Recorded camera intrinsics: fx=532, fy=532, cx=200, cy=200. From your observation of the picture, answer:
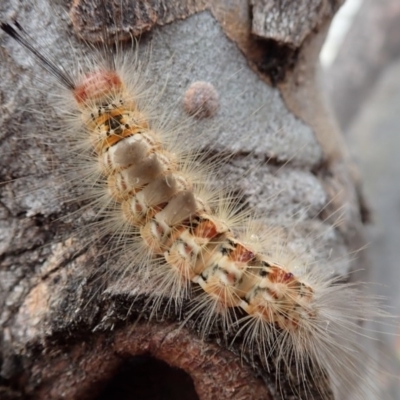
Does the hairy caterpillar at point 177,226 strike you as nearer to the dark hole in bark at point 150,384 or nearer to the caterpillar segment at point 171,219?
the caterpillar segment at point 171,219

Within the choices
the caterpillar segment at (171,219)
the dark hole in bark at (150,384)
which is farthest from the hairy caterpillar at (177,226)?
the dark hole in bark at (150,384)

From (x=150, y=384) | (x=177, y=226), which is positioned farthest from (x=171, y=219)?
(x=150, y=384)

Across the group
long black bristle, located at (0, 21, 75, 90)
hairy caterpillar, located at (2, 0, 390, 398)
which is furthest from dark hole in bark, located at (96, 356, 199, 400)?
long black bristle, located at (0, 21, 75, 90)

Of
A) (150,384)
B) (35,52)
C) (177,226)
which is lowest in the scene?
(150,384)

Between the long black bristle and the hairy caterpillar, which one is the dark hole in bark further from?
the long black bristle

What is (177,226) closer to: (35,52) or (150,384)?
(150,384)

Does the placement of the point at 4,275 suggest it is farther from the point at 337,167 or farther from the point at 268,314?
the point at 337,167

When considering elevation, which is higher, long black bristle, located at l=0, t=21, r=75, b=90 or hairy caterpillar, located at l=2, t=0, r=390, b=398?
long black bristle, located at l=0, t=21, r=75, b=90

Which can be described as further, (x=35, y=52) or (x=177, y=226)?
(x=177, y=226)
